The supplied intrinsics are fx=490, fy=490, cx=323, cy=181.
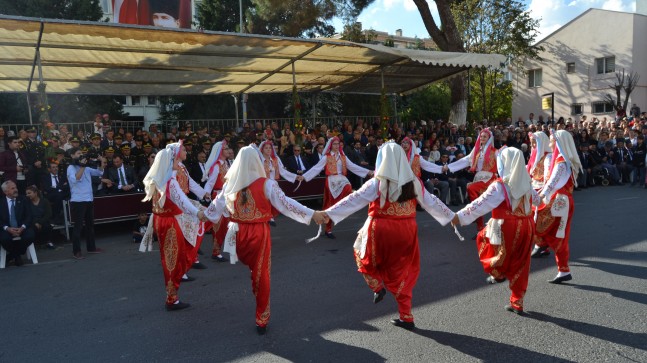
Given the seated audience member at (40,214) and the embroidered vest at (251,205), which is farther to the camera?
the seated audience member at (40,214)

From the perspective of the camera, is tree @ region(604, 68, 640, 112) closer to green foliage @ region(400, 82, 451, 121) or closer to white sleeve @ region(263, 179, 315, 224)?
green foliage @ region(400, 82, 451, 121)

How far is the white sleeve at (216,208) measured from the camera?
500 centimetres

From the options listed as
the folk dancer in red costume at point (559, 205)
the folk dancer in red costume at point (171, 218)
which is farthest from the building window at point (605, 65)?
the folk dancer in red costume at point (171, 218)

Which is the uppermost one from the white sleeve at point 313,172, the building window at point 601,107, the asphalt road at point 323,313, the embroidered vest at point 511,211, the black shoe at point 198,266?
the building window at point 601,107

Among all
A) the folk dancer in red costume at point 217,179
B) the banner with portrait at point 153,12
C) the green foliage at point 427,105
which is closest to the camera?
the folk dancer in red costume at point 217,179

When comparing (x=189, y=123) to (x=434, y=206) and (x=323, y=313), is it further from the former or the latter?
(x=434, y=206)

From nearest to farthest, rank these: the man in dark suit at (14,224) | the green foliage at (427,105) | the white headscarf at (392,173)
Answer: the white headscarf at (392,173) < the man in dark suit at (14,224) < the green foliage at (427,105)

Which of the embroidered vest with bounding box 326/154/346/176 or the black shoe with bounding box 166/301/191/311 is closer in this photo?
the black shoe with bounding box 166/301/191/311

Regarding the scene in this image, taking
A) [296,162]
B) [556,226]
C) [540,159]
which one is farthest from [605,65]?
[556,226]

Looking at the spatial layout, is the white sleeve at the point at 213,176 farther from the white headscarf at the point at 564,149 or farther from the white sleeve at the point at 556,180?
the white headscarf at the point at 564,149

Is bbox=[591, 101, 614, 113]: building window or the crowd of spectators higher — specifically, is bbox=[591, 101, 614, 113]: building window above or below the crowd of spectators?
above

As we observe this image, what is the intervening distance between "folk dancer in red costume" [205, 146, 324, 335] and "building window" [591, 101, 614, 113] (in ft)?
103

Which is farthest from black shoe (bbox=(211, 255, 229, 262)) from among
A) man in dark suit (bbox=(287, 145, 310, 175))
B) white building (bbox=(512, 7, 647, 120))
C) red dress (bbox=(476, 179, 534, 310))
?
white building (bbox=(512, 7, 647, 120))

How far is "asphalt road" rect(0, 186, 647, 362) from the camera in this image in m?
4.30
